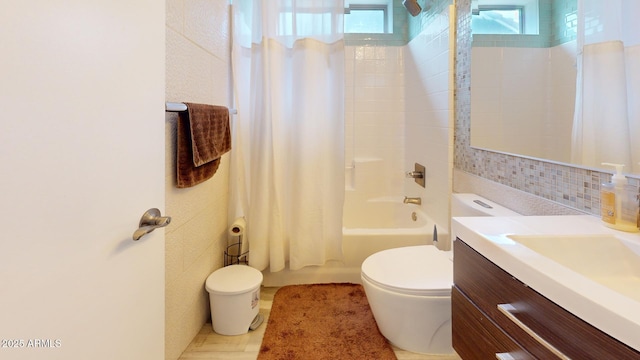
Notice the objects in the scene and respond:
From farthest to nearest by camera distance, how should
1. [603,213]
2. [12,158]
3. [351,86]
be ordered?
1. [351,86]
2. [603,213]
3. [12,158]

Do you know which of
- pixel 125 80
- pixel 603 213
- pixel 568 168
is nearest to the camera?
pixel 125 80

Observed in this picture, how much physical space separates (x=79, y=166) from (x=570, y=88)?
152 centimetres

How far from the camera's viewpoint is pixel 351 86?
3.01 metres

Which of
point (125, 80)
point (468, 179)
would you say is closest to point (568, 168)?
point (468, 179)

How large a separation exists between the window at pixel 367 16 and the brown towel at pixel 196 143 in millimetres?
1883

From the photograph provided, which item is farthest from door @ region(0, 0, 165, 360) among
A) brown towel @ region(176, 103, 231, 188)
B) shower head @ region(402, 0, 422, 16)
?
shower head @ region(402, 0, 422, 16)

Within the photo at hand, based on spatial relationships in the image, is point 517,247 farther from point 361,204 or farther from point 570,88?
point 361,204

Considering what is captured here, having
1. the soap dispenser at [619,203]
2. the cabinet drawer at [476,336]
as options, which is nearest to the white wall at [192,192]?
the cabinet drawer at [476,336]

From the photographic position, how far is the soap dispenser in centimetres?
94

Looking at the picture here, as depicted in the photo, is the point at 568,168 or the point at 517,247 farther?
the point at 568,168

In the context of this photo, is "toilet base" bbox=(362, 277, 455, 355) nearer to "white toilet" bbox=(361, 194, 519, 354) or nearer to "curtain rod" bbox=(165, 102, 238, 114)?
"white toilet" bbox=(361, 194, 519, 354)

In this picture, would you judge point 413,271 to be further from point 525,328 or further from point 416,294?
point 525,328

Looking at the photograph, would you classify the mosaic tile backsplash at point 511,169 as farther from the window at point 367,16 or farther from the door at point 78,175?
the door at point 78,175

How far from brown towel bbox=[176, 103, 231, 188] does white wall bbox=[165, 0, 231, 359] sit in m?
0.05
